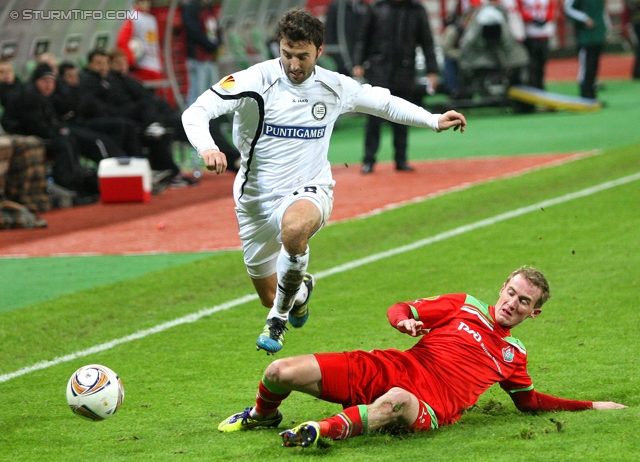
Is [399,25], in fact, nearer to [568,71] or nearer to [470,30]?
[470,30]

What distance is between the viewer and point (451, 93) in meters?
25.5

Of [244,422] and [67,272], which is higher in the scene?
[244,422]

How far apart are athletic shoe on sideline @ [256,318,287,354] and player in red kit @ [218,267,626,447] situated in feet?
2.46

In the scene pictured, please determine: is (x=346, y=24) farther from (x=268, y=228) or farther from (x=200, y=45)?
(x=268, y=228)

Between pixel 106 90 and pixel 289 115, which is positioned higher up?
pixel 289 115

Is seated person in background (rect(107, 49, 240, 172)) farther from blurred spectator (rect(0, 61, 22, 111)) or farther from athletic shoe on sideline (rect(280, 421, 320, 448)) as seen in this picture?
athletic shoe on sideline (rect(280, 421, 320, 448))

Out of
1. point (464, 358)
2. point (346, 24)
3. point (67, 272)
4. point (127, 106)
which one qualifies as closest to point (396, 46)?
point (127, 106)

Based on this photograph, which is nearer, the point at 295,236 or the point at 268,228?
the point at 295,236

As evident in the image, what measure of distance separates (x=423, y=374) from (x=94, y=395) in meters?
1.73

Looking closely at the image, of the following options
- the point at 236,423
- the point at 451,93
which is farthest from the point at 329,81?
the point at 451,93

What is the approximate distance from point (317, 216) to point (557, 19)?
3309 centimetres

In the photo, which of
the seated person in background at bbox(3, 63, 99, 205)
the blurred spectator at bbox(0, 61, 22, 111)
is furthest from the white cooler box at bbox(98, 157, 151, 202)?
the blurred spectator at bbox(0, 61, 22, 111)

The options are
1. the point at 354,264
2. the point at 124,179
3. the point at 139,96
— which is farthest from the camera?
the point at 139,96

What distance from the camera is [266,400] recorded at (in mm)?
5613
